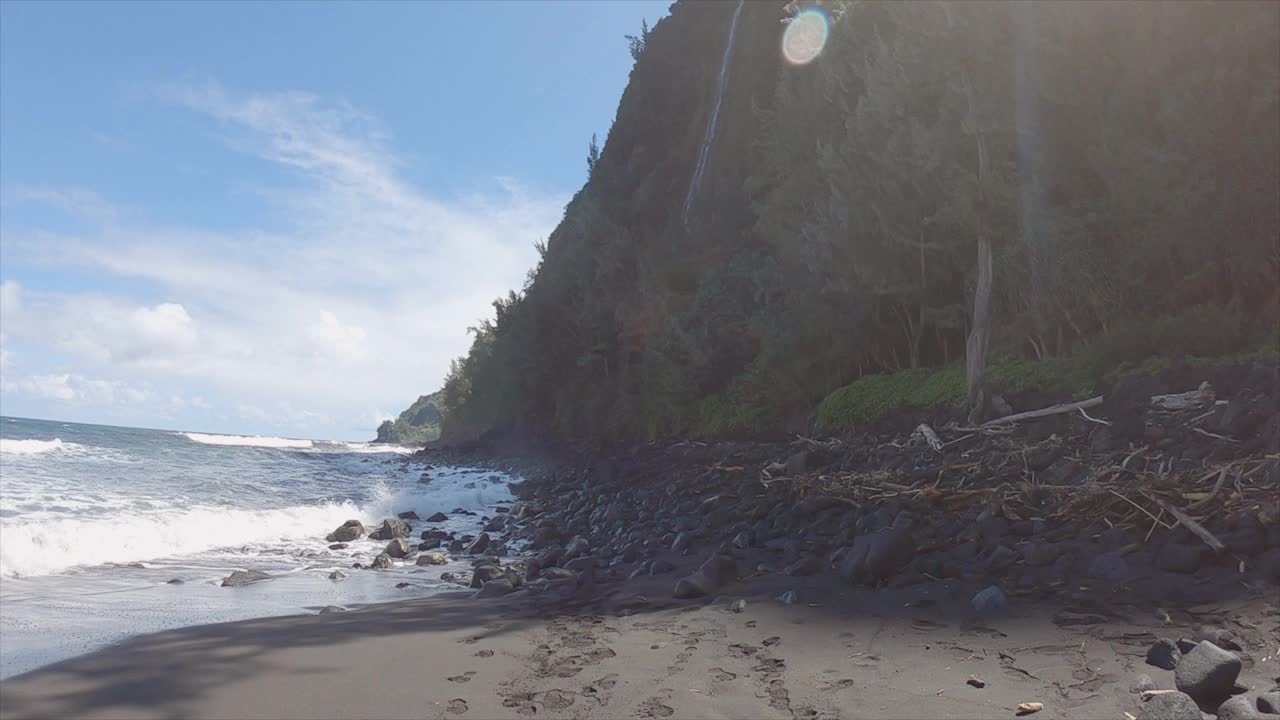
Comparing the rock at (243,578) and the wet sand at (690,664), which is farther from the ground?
the wet sand at (690,664)

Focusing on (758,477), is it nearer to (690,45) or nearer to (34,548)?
(34,548)

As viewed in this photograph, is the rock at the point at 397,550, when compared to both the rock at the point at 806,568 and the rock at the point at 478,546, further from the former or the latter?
the rock at the point at 806,568

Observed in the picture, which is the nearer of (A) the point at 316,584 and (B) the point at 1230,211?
(A) the point at 316,584

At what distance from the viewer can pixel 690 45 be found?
52312 millimetres

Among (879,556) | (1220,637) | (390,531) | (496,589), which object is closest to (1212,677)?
(1220,637)

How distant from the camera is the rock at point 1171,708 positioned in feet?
8.89

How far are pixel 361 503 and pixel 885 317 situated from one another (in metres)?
13.7

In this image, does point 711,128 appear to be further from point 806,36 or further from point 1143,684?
point 1143,684

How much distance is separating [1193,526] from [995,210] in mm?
10990

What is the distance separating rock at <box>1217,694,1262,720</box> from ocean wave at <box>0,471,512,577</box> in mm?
10075

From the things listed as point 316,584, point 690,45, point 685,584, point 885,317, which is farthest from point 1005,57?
point 690,45

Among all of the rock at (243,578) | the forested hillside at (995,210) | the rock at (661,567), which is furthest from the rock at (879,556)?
the forested hillside at (995,210)

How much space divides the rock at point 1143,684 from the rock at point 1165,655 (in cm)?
18

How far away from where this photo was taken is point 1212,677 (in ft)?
9.57
